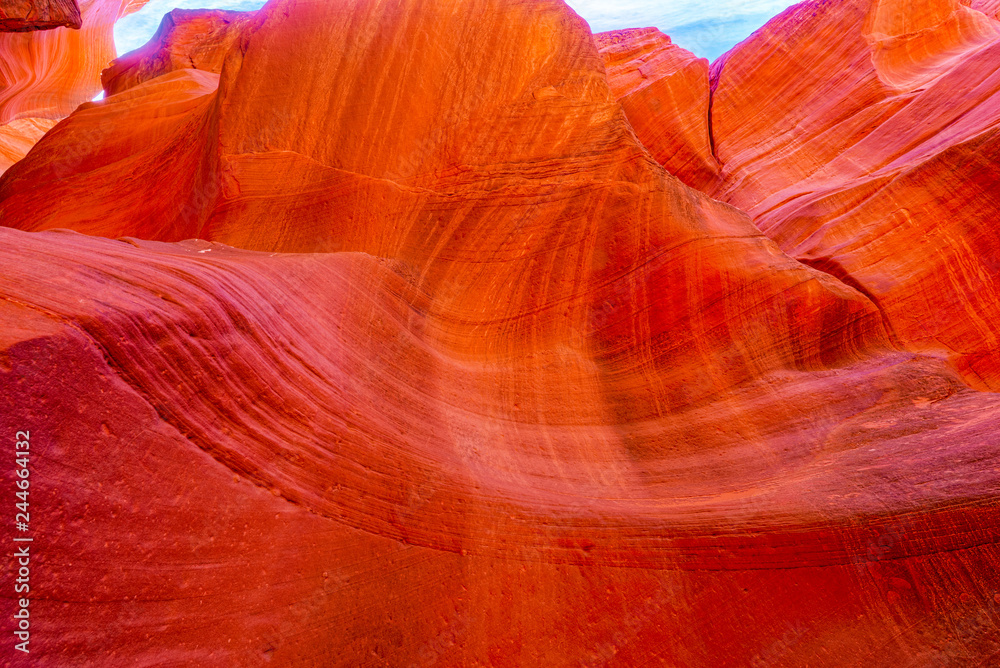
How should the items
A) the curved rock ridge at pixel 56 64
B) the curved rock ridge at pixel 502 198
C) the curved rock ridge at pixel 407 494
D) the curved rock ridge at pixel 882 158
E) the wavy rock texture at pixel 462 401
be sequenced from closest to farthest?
the curved rock ridge at pixel 407 494 → the wavy rock texture at pixel 462 401 → the curved rock ridge at pixel 502 198 → the curved rock ridge at pixel 882 158 → the curved rock ridge at pixel 56 64

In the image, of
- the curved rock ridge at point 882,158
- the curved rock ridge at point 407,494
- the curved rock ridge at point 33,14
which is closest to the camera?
the curved rock ridge at point 407,494

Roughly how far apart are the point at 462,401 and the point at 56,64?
78.6ft

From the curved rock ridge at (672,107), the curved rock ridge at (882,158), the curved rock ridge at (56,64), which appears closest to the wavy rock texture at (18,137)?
the curved rock ridge at (56,64)

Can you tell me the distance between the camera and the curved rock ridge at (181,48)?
12.0 m

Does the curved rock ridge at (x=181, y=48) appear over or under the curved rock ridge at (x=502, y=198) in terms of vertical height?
over

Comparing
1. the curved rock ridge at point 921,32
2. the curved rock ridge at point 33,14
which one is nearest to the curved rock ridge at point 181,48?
the curved rock ridge at point 33,14

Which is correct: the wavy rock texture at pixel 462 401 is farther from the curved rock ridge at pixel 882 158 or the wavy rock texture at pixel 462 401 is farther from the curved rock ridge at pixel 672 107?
the curved rock ridge at pixel 672 107

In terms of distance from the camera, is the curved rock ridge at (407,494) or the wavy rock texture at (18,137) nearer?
the curved rock ridge at (407,494)
